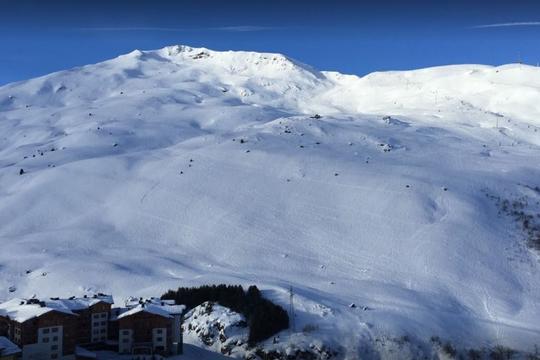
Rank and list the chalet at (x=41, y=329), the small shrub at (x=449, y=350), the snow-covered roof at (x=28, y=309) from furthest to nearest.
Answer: the small shrub at (x=449, y=350)
the snow-covered roof at (x=28, y=309)
the chalet at (x=41, y=329)

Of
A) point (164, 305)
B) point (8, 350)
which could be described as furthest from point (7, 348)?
point (164, 305)

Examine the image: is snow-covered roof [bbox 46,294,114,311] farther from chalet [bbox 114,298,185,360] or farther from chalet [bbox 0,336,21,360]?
chalet [bbox 0,336,21,360]

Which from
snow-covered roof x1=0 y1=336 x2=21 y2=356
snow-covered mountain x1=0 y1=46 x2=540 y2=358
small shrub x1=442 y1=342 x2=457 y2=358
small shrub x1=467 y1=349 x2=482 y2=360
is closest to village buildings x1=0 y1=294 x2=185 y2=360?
snow-covered roof x1=0 y1=336 x2=21 y2=356

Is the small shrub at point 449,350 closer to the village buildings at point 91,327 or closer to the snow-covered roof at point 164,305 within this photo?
the village buildings at point 91,327

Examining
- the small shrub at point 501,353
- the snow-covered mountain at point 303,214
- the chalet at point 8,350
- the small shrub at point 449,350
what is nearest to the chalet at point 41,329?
the chalet at point 8,350

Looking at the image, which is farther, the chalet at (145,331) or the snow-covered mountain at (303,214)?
the snow-covered mountain at (303,214)

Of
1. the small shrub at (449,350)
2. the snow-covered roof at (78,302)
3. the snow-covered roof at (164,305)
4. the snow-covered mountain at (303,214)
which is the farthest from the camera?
the snow-covered mountain at (303,214)

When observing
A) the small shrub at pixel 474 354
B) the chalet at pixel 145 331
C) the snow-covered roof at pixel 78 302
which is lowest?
the small shrub at pixel 474 354

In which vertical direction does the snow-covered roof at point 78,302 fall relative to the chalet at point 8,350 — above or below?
above
